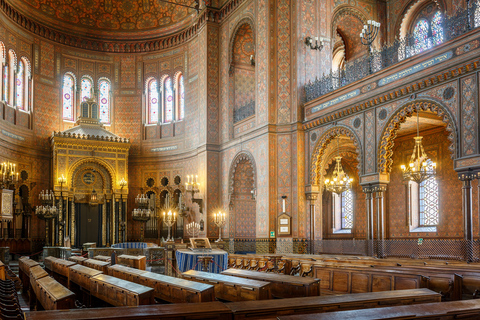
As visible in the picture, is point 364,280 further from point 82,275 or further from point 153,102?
point 153,102

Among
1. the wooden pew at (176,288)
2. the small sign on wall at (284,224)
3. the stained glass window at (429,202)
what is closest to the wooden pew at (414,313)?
the wooden pew at (176,288)

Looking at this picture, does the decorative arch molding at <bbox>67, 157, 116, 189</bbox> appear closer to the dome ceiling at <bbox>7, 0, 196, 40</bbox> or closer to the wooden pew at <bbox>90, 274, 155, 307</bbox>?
the dome ceiling at <bbox>7, 0, 196, 40</bbox>

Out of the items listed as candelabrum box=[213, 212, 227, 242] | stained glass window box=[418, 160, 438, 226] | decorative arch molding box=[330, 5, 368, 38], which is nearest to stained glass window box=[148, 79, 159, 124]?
candelabrum box=[213, 212, 227, 242]

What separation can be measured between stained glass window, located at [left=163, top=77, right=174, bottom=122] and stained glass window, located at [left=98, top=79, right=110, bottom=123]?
3714mm

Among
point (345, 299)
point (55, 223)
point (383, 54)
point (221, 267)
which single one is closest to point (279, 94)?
point (383, 54)

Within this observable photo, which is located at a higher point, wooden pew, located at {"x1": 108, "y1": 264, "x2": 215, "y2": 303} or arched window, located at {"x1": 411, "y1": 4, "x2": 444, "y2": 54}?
arched window, located at {"x1": 411, "y1": 4, "x2": 444, "y2": 54}

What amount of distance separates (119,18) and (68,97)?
250 inches

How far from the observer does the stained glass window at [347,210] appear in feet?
81.4

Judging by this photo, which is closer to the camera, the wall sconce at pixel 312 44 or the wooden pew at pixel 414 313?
the wooden pew at pixel 414 313

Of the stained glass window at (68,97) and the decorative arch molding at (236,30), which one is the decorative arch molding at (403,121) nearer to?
the decorative arch molding at (236,30)

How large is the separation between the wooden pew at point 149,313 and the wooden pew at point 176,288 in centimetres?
122

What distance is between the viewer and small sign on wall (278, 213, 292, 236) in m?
20.0

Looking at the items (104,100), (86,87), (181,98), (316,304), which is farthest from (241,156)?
(316,304)

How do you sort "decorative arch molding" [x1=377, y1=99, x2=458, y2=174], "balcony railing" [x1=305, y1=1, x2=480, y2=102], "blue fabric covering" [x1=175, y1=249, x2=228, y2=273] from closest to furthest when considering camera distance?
"decorative arch molding" [x1=377, y1=99, x2=458, y2=174] → "balcony railing" [x1=305, y1=1, x2=480, y2=102] → "blue fabric covering" [x1=175, y1=249, x2=228, y2=273]
